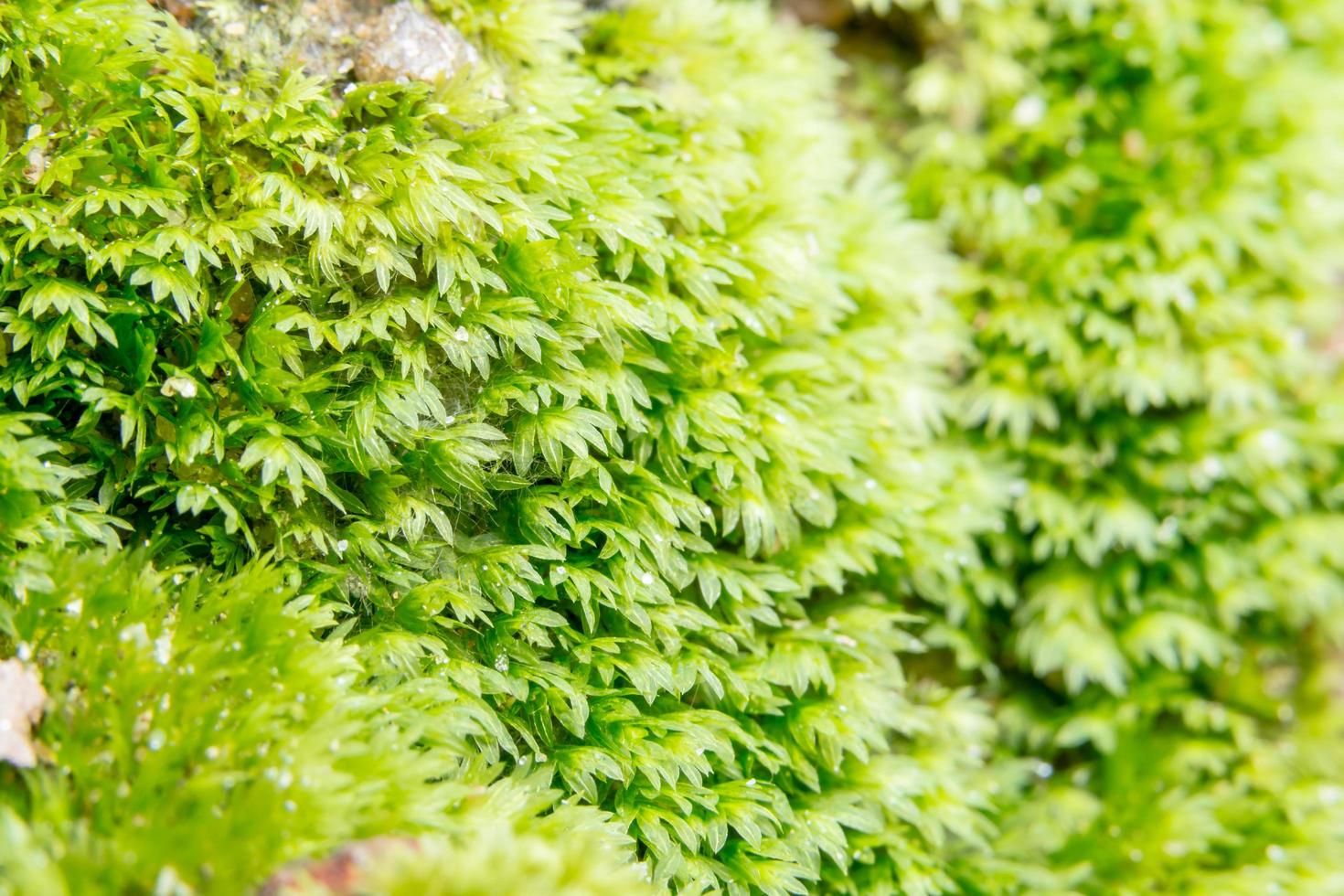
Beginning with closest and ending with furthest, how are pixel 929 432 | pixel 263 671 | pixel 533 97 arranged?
1. pixel 263 671
2. pixel 533 97
3. pixel 929 432

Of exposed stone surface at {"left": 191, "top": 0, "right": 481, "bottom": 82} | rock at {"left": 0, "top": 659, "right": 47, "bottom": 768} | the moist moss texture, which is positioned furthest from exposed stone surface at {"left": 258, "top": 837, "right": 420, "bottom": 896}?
exposed stone surface at {"left": 191, "top": 0, "right": 481, "bottom": 82}

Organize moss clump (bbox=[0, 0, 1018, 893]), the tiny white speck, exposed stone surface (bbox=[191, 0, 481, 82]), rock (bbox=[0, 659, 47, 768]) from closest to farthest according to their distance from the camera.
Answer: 1. rock (bbox=[0, 659, 47, 768])
2. moss clump (bbox=[0, 0, 1018, 893])
3. exposed stone surface (bbox=[191, 0, 481, 82])
4. the tiny white speck

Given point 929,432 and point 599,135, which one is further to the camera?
point 929,432

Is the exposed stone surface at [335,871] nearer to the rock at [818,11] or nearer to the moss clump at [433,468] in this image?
the moss clump at [433,468]

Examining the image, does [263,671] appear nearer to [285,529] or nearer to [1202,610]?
[285,529]

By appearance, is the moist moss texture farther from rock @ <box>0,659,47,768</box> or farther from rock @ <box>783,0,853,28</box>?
rock @ <box>783,0,853,28</box>

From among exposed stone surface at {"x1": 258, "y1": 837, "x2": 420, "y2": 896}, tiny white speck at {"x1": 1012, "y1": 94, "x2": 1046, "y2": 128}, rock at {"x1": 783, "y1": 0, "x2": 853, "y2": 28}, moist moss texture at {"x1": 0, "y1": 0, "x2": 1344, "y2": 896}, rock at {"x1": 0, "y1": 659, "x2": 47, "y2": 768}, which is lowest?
rock at {"x1": 0, "y1": 659, "x2": 47, "y2": 768}

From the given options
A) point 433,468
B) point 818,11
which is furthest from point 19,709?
point 818,11

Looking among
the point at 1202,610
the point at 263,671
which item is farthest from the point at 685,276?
the point at 1202,610
